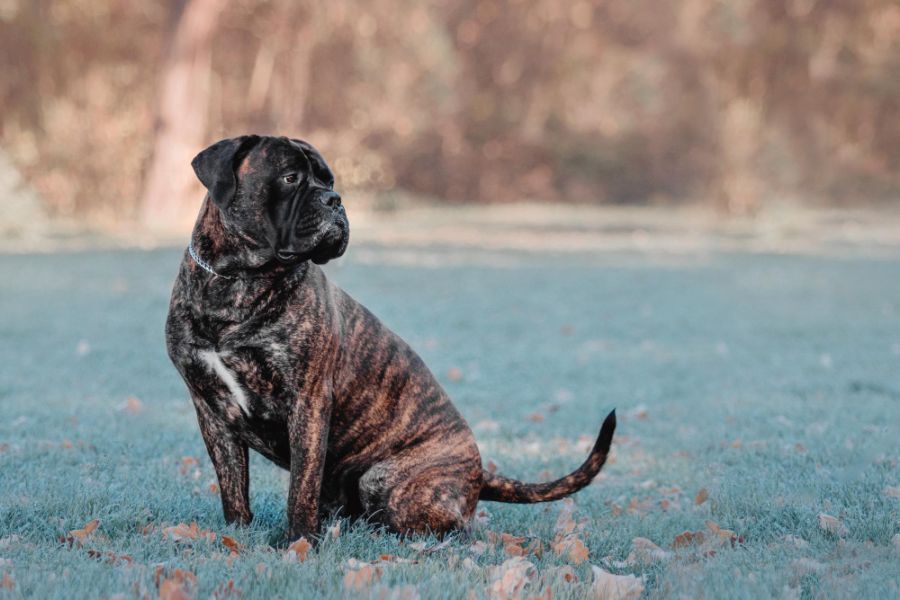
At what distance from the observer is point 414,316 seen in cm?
1199

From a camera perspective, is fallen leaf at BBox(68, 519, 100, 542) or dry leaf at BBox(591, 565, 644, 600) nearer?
dry leaf at BBox(591, 565, 644, 600)

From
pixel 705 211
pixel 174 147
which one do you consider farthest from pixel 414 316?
pixel 705 211

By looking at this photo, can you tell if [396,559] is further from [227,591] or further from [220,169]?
[220,169]

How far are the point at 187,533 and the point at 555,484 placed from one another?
1438mm

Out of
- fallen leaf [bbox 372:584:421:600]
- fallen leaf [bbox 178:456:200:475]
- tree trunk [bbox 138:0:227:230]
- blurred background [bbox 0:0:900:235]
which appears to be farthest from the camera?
blurred background [bbox 0:0:900:235]

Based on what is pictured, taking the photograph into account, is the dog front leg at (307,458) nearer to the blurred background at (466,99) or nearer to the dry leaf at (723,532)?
the dry leaf at (723,532)

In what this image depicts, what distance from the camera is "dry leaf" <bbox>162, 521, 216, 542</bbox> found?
354 cm

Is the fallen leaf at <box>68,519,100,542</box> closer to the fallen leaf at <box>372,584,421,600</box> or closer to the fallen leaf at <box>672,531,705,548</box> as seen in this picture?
the fallen leaf at <box>372,584,421,600</box>

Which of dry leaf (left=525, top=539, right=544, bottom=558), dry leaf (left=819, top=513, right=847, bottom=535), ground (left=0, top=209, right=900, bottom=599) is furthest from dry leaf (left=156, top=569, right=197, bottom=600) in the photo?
dry leaf (left=819, top=513, right=847, bottom=535)

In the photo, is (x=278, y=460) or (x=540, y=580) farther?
(x=278, y=460)

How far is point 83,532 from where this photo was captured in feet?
11.7

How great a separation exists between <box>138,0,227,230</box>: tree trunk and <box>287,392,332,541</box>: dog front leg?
65.5 ft

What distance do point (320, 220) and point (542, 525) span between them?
5.49ft

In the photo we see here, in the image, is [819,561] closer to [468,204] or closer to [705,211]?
[705,211]
